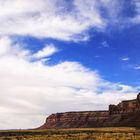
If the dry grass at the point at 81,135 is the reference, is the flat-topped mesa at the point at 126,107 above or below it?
above

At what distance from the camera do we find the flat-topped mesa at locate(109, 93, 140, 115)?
170m

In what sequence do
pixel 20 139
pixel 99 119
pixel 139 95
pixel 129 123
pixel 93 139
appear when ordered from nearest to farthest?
pixel 93 139 < pixel 20 139 < pixel 129 123 < pixel 139 95 < pixel 99 119

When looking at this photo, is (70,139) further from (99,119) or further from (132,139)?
(99,119)

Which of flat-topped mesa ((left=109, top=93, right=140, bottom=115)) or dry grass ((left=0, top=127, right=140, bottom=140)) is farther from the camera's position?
flat-topped mesa ((left=109, top=93, right=140, bottom=115))

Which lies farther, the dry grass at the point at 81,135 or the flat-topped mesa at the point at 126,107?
the flat-topped mesa at the point at 126,107

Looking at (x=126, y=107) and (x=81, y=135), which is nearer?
(x=81, y=135)

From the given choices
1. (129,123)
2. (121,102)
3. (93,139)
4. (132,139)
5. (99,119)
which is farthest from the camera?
(99,119)

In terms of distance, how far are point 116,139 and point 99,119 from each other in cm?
13520

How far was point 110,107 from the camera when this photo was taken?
7362 inches

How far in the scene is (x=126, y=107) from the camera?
6973 inches

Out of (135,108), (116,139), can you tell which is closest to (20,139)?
(116,139)

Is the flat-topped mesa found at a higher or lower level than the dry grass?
higher

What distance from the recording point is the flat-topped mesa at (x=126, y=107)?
557 feet

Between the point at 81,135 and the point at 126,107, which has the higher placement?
the point at 126,107
